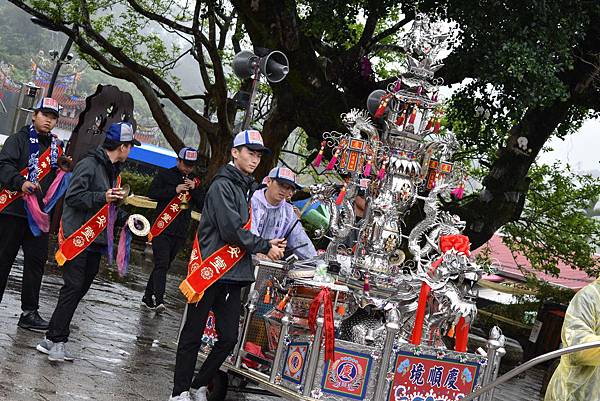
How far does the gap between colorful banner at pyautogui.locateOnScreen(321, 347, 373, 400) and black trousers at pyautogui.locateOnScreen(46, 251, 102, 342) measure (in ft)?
7.75

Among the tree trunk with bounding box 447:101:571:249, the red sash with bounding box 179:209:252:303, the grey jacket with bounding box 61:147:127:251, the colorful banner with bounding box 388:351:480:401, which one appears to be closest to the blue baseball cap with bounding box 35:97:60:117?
the grey jacket with bounding box 61:147:127:251

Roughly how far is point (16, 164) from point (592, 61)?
351 inches

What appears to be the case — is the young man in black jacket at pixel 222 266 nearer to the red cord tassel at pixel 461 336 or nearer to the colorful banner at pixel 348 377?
the colorful banner at pixel 348 377

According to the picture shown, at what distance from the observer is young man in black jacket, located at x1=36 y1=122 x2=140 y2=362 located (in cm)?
753

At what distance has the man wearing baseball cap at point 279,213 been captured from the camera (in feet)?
24.1

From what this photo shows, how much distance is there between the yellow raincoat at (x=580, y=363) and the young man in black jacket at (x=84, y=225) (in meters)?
3.79

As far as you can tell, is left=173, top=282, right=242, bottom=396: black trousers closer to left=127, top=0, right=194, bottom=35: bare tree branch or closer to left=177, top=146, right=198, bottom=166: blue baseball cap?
left=177, top=146, right=198, bottom=166: blue baseball cap

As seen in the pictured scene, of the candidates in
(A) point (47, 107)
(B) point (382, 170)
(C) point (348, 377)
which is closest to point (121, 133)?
(A) point (47, 107)

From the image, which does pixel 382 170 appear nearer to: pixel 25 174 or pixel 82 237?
pixel 82 237

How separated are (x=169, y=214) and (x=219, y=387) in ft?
12.7

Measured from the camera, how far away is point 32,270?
8.53 metres

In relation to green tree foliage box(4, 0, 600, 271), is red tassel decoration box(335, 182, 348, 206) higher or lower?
lower

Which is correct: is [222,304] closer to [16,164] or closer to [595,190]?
[16,164]

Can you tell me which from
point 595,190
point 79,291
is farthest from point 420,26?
point 595,190
